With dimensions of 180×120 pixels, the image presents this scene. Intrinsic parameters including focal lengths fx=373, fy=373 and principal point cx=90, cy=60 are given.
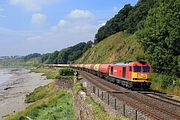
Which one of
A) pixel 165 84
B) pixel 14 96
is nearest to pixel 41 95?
pixel 14 96

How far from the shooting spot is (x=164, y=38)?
41125 millimetres

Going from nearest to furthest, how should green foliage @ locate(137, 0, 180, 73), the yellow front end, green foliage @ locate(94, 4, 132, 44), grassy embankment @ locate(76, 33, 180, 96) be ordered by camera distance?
grassy embankment @ locate(76, 33, 180, 96), green foliage @ locate(137, 0, 180, 73), the yellow front end, green foliage @ locate(94, 4, 132, 44)

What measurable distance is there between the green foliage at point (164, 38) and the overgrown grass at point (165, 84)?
1061 millimetres

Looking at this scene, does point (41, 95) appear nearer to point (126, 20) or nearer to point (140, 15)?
point (140, 15)

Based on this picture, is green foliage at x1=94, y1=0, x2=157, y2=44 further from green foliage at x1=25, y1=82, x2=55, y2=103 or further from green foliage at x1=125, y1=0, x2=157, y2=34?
green foliage at x1=25, y1=82, x2=55, y2=103

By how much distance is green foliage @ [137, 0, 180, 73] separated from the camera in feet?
128

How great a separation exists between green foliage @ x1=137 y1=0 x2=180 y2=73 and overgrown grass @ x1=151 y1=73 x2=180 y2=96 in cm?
106

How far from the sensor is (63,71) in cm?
6419

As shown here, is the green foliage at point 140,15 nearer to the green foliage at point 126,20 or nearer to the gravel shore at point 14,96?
the green foliage at point 126,20

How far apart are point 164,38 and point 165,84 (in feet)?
17.5

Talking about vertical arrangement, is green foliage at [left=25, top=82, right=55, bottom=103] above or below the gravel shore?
above

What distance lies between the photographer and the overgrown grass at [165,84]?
3622 centimetres

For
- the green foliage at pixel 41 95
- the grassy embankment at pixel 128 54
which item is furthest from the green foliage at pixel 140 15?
the green foliage at pixel 41 95

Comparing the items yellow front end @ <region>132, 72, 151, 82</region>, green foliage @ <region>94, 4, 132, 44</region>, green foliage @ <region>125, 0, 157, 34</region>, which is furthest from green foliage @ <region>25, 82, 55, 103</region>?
green foliage @ <region>94, 4, 132, 44</region>
